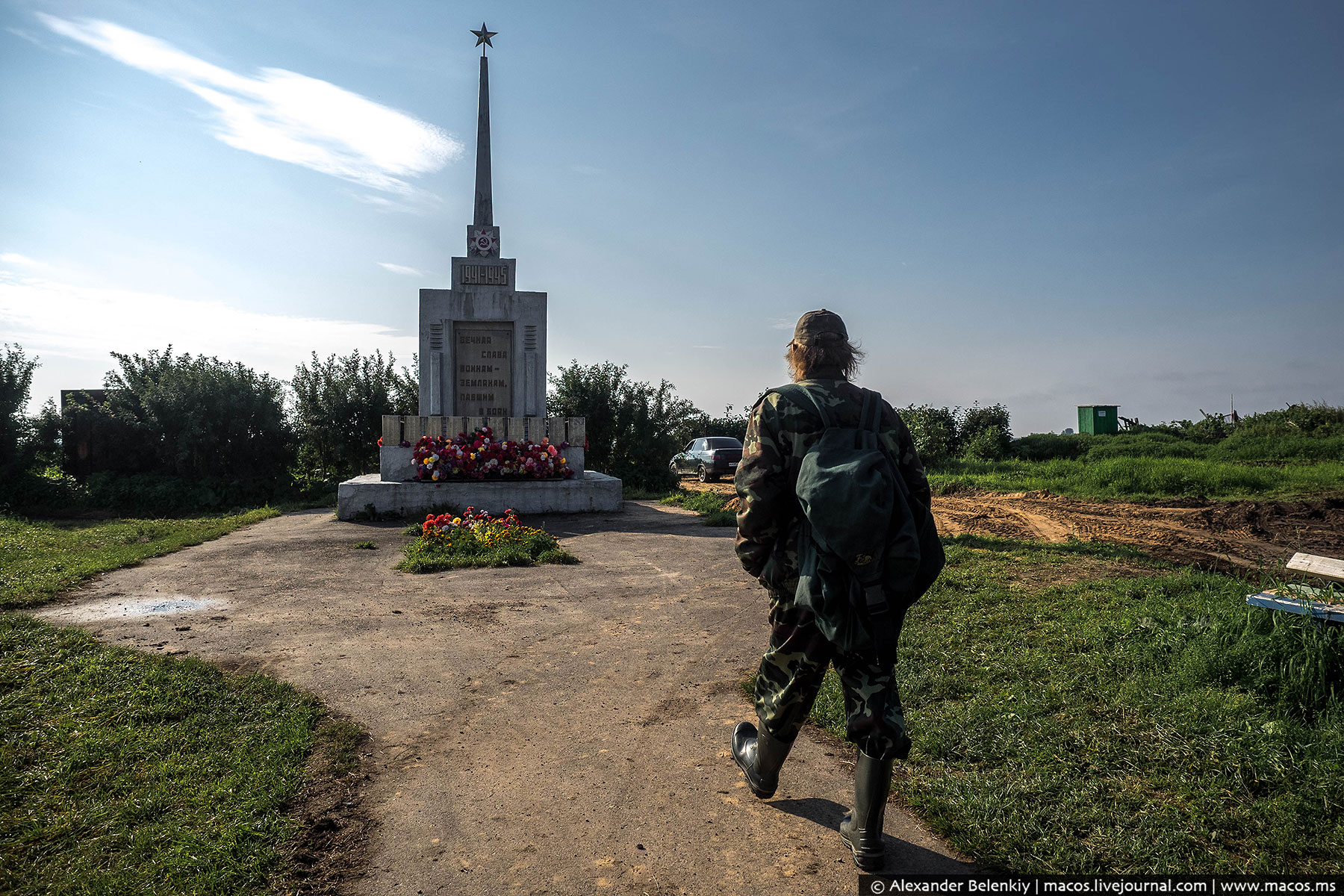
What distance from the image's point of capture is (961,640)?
466 centimetres

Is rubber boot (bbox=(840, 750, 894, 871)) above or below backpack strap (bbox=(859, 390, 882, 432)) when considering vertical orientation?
below

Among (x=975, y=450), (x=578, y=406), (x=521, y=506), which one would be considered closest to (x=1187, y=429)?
(x=975, y=450)

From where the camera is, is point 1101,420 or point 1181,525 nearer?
point 1181,525

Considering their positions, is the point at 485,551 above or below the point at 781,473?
below

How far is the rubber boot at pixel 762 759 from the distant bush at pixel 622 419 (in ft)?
45.9

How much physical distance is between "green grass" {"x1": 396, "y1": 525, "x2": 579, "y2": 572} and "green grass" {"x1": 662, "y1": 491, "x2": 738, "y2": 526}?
109 inches

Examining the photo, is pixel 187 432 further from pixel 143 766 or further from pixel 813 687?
pixel 813 687

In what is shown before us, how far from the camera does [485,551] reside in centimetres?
765

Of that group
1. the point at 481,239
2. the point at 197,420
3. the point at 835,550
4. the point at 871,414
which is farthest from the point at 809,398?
the point at 197,420

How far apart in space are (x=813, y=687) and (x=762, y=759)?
1.37ft

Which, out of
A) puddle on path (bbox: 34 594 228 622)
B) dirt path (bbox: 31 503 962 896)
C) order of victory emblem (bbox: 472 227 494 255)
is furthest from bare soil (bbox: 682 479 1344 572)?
order of victory emblem (bbox: 472 227 494 255)

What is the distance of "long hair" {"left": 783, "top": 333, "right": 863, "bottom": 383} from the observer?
2.71 meters

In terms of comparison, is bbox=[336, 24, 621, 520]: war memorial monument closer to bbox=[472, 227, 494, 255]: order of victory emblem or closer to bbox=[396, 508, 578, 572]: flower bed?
bbox=[472, 227, 494, 255]: order of victory emblem

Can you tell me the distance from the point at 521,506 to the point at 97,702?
25.0ft
